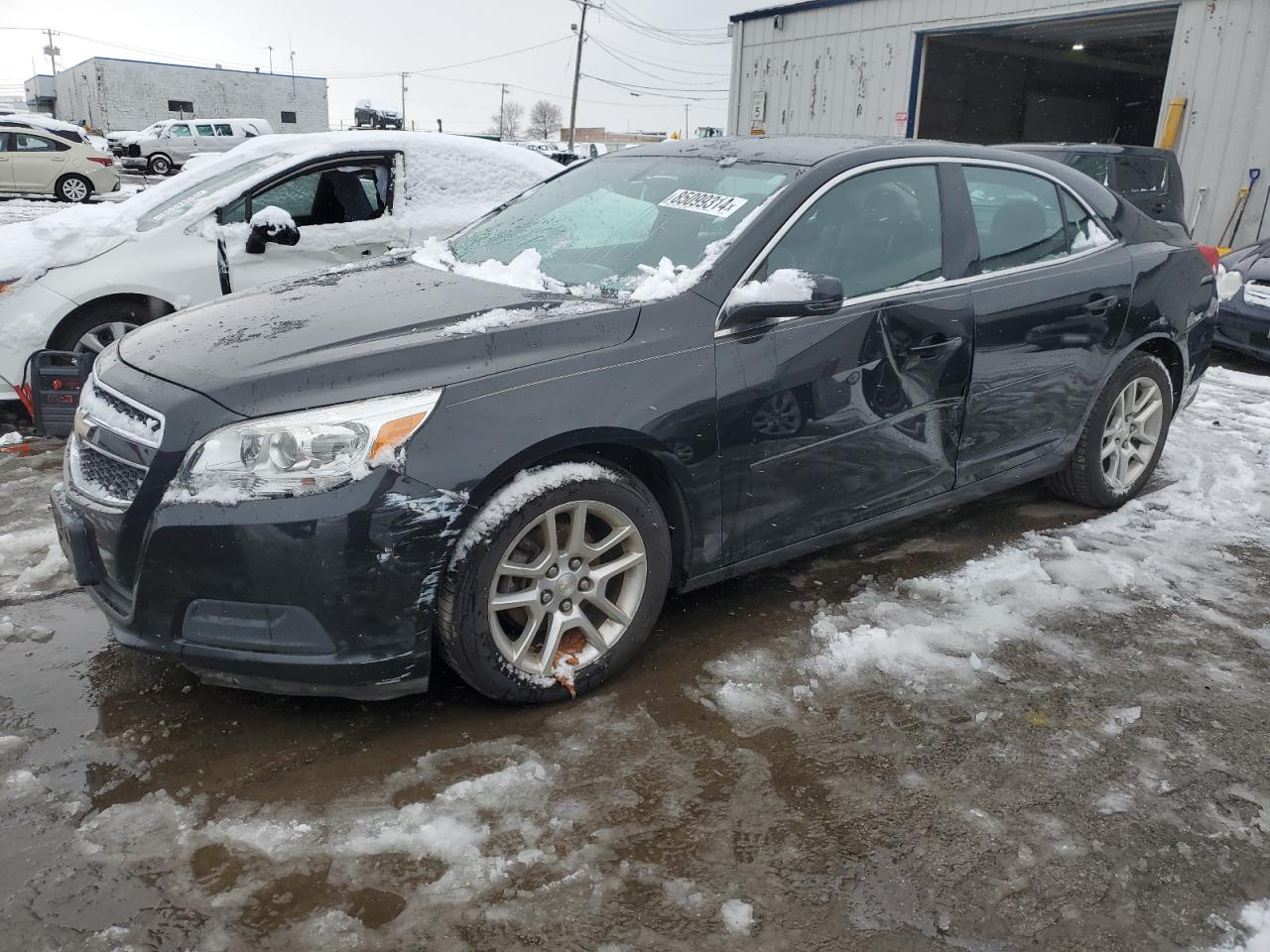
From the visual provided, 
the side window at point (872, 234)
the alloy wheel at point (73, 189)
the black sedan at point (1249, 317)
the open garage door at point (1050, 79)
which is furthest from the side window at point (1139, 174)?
the alloy wheel at point (73, 189)

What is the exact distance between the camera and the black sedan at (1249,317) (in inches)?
306

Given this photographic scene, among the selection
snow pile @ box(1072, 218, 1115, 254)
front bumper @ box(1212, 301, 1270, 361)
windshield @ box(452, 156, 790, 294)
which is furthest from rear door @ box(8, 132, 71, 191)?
snow pile @ box(1072, 218, 1115, 254)

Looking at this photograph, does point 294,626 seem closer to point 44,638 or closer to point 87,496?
point 87,496

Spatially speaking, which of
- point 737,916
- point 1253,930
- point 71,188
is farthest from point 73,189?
point 1253,930

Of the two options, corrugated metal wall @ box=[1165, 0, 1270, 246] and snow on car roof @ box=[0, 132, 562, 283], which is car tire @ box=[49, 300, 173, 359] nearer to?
snow on car roof @ box=[0, 132, 562, 283]

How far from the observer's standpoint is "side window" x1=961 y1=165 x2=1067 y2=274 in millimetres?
3727

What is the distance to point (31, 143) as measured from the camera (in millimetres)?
20922

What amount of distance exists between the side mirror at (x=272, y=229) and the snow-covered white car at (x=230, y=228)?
1cm

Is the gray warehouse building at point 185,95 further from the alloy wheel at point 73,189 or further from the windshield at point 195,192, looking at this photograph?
the windshield at point 195,192

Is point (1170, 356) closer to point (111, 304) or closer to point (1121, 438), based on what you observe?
point (1121, 438)

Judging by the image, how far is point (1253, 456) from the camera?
5.36 metres

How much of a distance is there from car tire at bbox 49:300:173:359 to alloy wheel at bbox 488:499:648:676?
354 cm

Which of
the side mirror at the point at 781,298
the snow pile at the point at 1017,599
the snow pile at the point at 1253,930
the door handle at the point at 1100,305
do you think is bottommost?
the snow pile at the point at 1253,930

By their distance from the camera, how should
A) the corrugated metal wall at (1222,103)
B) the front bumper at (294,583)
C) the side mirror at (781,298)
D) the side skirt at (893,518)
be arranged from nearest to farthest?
the front bumper at (294,583) → the side mirror at (781,298) → the side skirt at (893,518) → the corrugated metal wall at (1222,103)
